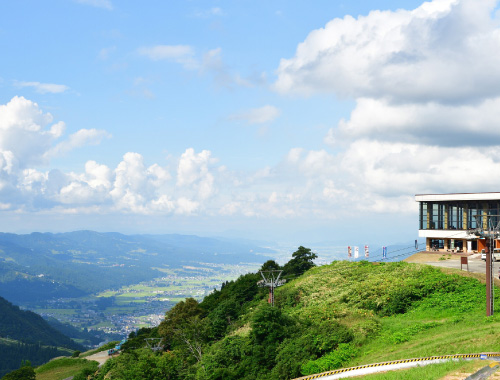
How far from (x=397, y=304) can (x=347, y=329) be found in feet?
24.6

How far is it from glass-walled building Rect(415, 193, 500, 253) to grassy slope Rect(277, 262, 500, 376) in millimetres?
23389

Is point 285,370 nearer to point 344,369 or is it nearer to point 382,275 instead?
point 344,369

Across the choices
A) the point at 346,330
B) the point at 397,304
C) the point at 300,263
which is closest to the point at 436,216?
the point at 300,263

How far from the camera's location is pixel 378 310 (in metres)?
38.9

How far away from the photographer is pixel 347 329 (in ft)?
107

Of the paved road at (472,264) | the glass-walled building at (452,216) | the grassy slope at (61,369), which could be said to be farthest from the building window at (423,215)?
the grassy slope at (61,369)

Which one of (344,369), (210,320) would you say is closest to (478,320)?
(344,369)

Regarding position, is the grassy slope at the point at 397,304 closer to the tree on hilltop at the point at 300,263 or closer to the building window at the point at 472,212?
the tree on hilltop at the point at 300,263

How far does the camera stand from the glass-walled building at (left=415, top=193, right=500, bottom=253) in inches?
2694

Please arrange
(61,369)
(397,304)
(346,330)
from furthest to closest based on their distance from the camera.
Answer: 1. (61,369)
2. (397,304)
3. (346,330)

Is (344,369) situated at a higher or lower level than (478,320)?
lower

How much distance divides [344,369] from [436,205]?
54391mm

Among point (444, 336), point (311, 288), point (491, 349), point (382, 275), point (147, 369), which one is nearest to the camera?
point (491, 349)

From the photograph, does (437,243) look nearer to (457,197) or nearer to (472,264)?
(457,197)
